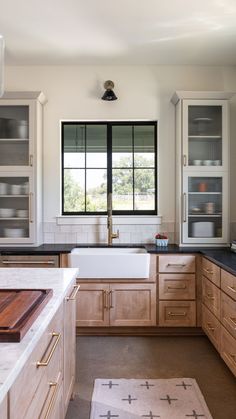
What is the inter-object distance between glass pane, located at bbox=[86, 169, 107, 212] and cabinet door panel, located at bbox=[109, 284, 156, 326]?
3.27 ft

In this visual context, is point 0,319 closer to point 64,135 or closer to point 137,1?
point 137,1

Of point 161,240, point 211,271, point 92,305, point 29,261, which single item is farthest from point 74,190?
point 211,271

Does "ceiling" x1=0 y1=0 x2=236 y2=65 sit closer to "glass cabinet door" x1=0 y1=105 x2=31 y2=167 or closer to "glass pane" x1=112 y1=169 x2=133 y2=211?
"glass cabinet door" x1=0 y1=105 x2=31 y2=167

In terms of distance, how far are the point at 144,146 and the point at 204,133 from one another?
0.67 meters

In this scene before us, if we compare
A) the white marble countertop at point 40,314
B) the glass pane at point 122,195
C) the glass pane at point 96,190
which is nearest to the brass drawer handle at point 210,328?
the white marble countertop at point 40,314

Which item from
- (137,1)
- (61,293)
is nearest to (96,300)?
(61,293)

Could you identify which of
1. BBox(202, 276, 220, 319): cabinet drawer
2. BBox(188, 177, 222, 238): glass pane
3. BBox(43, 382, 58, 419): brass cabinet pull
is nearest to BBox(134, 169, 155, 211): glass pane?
BBox(188, 177, 222, 238): glass pane

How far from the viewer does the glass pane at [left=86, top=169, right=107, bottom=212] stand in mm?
3715

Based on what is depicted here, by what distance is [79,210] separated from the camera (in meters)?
3.71

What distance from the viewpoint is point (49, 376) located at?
52.9 inches

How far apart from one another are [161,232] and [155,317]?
3.08 feet

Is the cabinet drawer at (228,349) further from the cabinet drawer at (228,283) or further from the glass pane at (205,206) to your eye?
the glass pane at (205,206)

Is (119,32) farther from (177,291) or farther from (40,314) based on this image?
(40,314)

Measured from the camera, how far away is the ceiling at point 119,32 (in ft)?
8.18
